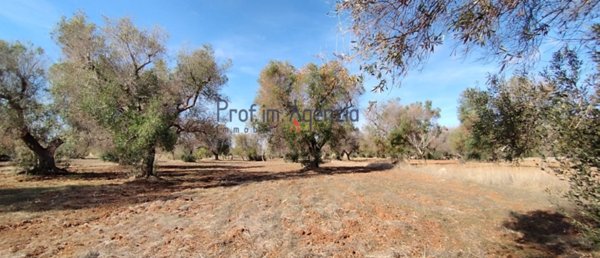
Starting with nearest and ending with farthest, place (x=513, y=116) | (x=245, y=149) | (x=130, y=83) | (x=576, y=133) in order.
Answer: (x=576, y=133)
(x=513, y=116)
(x=130, y=83)
(x=245, y=149)

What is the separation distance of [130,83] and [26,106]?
6864 millimetres

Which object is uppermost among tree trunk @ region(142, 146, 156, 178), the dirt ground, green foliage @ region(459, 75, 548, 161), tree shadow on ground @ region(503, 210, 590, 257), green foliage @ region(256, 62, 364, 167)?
green foliage @ region(256, 62, 364, 167)

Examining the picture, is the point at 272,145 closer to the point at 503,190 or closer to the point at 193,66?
the point at 193,66

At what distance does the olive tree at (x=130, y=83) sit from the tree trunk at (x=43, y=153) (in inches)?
165

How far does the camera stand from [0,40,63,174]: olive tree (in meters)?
15.3

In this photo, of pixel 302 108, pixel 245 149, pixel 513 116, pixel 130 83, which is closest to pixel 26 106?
pixel 130 83

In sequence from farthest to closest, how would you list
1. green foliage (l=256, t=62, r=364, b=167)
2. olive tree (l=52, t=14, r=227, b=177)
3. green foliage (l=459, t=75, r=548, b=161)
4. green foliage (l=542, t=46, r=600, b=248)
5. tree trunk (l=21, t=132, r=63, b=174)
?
green foliage (l=256, t=62, r=364, b=167) → tree trunk (l=21, t=132, r=63, b=174) → olive tree (l=52, t=14, r=227, b=177) → green foliage (l=459, t=75, r=548, b=161) → green foliage (l=542, t=46, r=600, b=248)

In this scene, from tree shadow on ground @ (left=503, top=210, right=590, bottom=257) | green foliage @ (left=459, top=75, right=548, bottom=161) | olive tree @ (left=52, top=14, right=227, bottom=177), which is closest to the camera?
green foliage @ (left=459, top=75, right=548, bottom=161)

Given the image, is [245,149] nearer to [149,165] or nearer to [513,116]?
[149,165]

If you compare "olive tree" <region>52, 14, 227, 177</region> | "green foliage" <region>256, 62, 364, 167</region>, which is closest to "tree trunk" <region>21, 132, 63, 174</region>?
"olive tree" <region>52, 14, 227, 177</region>

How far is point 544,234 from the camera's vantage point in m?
5.88

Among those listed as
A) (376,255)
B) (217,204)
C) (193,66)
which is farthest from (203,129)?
(376,255)

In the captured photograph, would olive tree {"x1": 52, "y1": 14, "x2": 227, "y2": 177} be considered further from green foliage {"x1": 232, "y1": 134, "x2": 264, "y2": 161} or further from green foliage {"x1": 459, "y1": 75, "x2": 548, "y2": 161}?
green foliage {"x1": 232, "y1": 134, "x2": 264, "y2": 161}

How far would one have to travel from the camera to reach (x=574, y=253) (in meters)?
4.80
